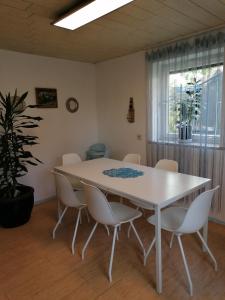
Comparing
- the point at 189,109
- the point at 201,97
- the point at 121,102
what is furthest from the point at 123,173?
the point at 121,102

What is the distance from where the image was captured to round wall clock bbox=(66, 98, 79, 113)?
13.3ft

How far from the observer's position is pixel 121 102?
3.96m

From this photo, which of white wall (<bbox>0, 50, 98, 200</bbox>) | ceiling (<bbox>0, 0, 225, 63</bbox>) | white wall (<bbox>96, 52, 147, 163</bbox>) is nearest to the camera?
ceiling (<bbox>0, 0, 225, 63</bbox>)

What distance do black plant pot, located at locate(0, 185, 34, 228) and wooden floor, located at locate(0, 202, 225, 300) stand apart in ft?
0.48

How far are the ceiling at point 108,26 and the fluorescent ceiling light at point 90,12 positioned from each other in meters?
0.09

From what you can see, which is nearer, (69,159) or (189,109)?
(189,109)

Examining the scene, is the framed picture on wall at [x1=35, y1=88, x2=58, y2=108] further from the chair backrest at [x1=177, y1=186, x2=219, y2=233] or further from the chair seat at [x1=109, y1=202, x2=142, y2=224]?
the chair backrest at [x1=177, y1=186, x2=219, y2=233]

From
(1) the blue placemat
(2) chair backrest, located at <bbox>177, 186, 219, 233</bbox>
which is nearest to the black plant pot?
(1) the blue placemat

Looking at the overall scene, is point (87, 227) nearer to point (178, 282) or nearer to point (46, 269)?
point (46, 269)

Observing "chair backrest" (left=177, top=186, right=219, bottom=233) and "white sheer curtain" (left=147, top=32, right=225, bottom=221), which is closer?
"chair backrest" (left=177, top=186, right=219, bottom=233)

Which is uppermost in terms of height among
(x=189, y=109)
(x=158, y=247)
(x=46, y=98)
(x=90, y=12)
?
(x=90, y=12)

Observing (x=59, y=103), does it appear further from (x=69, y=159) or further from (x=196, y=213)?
(x=196, y=213)

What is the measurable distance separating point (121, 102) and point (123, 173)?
1805 mm

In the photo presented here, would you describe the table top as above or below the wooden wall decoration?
below
